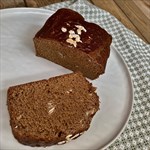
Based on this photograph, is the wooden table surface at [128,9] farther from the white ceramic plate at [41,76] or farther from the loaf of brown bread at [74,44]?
the loaf of brown bread at [74,44]

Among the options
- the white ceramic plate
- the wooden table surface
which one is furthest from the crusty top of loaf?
the wooden table surface

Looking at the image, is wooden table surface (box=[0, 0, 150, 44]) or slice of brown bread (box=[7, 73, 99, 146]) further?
wooden table surface (box=[0, 0, 150, 44])

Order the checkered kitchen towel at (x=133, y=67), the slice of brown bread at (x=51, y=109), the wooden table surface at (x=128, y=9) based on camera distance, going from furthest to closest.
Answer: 1. the wooden table surface at (x=128, y=9)
2. the checkered kitchen towel at (x=133, y=67)
3. the slice of brown bread at (x=51, y=109)

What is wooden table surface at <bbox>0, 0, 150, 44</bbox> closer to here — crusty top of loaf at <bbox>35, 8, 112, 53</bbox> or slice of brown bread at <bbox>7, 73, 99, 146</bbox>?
crusty top of loaf at <bbox>35, 8, 112, 53</bbox>

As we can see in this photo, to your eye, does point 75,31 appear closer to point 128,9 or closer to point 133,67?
point 133,67

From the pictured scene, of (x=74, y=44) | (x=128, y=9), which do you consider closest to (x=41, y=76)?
(x=74, y=44)

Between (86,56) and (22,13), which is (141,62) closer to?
(86,56)

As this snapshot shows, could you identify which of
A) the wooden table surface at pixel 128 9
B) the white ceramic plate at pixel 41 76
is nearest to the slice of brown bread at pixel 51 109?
the white ceramic plate at pixel 41 76
